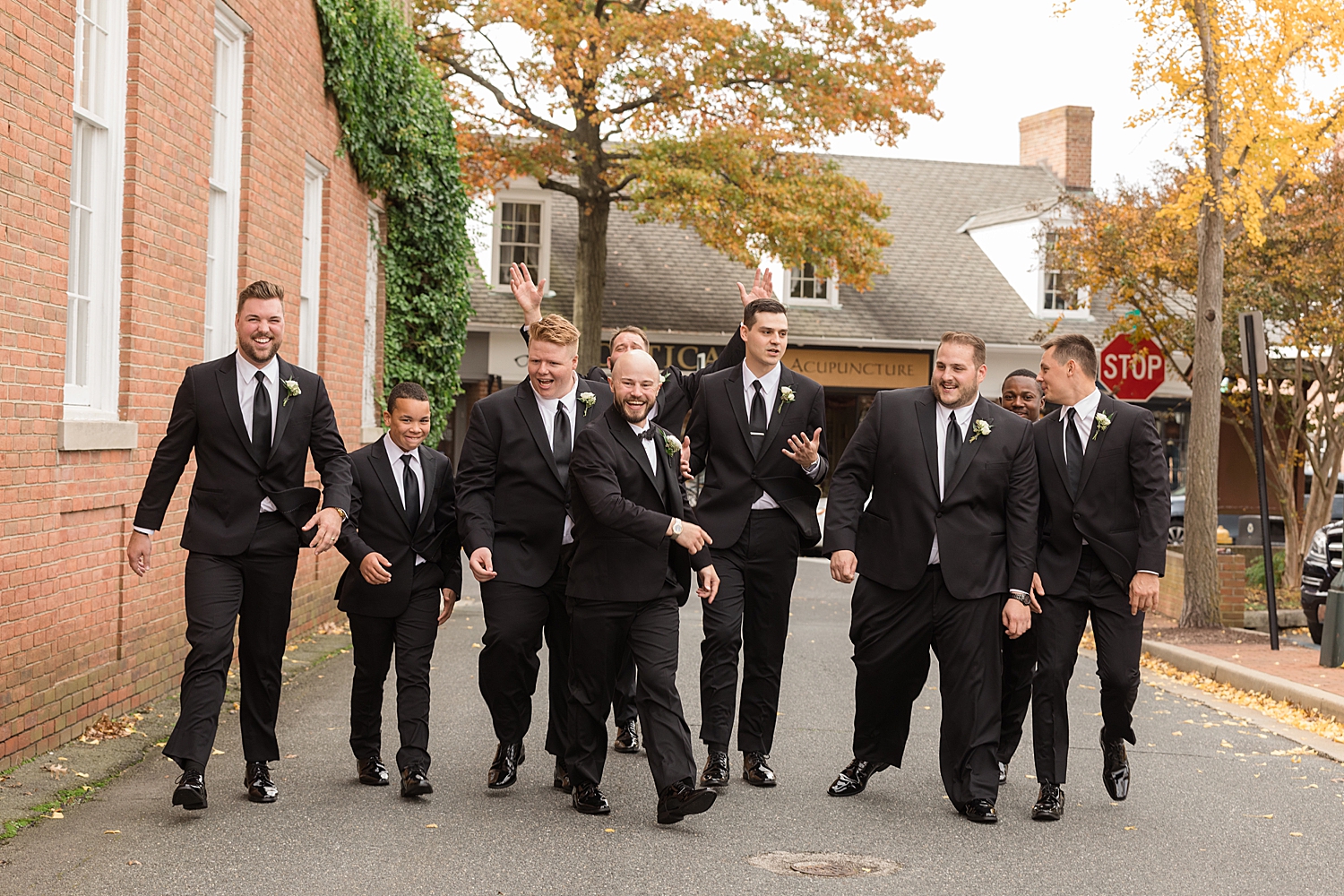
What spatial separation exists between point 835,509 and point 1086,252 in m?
15.0

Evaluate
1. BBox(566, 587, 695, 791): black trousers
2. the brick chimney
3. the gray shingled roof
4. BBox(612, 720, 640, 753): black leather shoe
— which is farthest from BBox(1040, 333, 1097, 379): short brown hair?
the brick chimney

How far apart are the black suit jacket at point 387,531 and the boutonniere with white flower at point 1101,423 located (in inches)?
118

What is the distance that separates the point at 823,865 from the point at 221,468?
2.94 m

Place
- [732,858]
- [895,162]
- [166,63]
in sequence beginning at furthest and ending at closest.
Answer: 1. [895,162]
2. [166,63]
3. [732,858]

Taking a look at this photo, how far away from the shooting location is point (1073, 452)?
6.86 metres

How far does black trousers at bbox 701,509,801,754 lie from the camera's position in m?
6.84

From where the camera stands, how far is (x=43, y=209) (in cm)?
691

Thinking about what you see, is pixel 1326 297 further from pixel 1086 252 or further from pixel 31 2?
pixel 31 2

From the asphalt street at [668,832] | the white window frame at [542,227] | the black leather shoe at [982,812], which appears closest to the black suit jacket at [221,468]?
the asphalt street at [668,832]

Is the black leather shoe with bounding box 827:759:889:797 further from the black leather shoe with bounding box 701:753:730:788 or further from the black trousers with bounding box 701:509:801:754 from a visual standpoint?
the black leather shoe with bounding box 701:753:730:788

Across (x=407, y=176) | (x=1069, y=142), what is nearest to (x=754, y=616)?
(x=407, y=176)

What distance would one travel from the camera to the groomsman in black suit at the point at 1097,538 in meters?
6.64

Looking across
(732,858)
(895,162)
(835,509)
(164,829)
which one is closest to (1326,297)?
(835,509)

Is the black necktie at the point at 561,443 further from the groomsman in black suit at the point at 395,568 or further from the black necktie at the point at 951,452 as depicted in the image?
the black necktie at the point at 951,452
